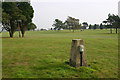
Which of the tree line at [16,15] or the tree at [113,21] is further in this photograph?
the tree at [113,21]

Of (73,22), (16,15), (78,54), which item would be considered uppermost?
(73,22)

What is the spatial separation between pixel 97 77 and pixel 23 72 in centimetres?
244

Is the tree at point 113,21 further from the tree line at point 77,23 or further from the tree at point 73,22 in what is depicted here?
the tree at point 73,22

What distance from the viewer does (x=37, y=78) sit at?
4469 millimetres

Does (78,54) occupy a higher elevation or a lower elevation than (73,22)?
lower

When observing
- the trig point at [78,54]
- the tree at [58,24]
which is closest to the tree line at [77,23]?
the tree at [58,24]

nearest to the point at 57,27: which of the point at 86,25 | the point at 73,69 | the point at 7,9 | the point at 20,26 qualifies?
the point at 86,25

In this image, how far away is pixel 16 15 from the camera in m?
29.2

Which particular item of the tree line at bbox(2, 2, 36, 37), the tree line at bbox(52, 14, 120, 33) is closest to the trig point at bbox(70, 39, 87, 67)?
the tree line at bbox(2, 2, 36, 37)

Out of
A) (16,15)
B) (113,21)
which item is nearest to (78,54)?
(16,15)

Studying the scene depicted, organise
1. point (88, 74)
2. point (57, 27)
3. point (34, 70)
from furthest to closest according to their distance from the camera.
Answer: point (57, 27) → point (34, 70) → point (88, 74)

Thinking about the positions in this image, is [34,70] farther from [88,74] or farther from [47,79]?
[88,74]

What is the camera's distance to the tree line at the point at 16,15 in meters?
29.1

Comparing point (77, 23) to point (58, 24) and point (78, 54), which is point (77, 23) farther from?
point (78, 54)
